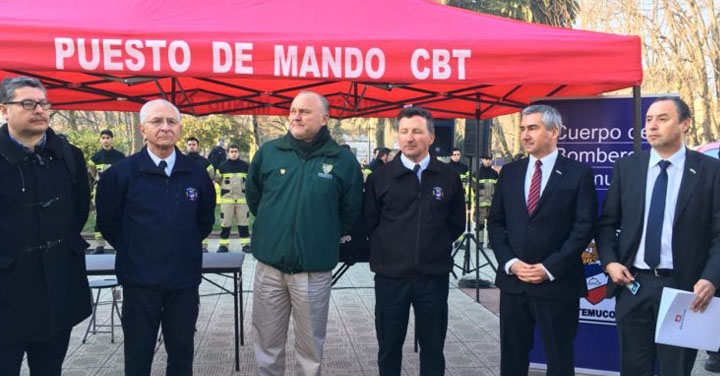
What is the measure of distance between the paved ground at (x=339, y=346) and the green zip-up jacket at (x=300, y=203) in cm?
166

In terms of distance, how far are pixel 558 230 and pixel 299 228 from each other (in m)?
1.61

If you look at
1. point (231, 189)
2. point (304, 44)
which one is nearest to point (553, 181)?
point (304, 44)

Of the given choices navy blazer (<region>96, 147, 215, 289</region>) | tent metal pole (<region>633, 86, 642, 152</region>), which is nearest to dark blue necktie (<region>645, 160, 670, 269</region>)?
tent metal pole (<region>633, 86, 642, 152</region>)

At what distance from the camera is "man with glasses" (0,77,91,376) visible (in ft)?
8.78

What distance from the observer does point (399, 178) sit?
11.8 ft

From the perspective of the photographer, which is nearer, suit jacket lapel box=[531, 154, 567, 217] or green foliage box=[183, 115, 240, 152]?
suit jacket lapel box=[531, 154, 567, 217]

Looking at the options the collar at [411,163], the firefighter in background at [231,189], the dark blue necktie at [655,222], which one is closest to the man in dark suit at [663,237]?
the dark blue necktie at [655,222]

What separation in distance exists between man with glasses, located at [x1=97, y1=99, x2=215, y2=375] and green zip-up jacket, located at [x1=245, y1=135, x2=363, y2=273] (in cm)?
46

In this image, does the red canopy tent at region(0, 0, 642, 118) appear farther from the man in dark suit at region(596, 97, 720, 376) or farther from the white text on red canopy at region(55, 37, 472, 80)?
the man in dark suit at region(596, 97, 720, 376)

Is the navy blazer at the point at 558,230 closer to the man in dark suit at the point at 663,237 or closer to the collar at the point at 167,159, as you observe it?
the man in dark suit at the point at 663,237

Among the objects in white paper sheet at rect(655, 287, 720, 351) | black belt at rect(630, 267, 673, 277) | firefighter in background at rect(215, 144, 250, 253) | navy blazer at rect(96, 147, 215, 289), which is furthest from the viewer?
firefighter in background at rect(215, 144, 250, 253)

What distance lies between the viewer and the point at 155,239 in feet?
10.5

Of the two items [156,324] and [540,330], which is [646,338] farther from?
[156,324]

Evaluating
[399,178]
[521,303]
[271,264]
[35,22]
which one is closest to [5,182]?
[35,22]
